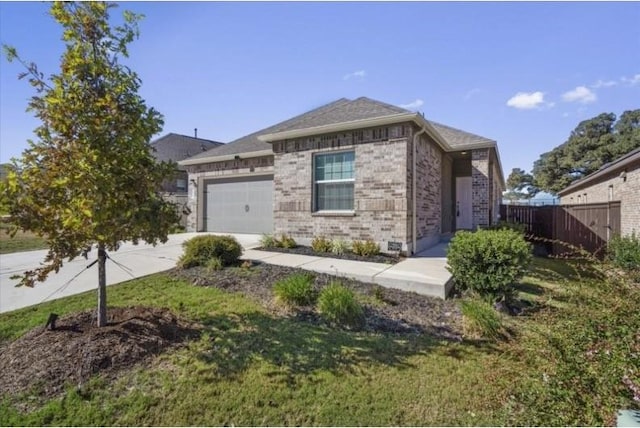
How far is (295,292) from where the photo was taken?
14.9 ft

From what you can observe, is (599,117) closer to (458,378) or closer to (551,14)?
(551,14)

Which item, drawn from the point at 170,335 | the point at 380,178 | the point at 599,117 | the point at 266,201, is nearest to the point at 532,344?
the point at 170,335

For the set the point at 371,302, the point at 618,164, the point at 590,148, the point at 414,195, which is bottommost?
the point at 371,302

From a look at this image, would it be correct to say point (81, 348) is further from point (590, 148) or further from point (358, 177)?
point (590, 148)

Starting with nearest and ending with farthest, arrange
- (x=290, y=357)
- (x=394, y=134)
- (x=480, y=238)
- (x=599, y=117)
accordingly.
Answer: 1. (x=290, y=357)
2. (x=480, y=238)
3. (x=394, y=134)
4. (x=599, y=117)

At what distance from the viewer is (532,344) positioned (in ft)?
8.65

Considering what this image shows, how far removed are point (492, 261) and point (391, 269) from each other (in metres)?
2.03

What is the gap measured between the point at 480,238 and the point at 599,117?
→ 40.4m

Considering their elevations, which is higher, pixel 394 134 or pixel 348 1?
pixel 348 1

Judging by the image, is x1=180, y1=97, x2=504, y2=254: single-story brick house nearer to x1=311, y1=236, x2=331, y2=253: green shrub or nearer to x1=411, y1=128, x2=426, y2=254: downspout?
x1=411, y1=128, x2=426, y2=254: downspout

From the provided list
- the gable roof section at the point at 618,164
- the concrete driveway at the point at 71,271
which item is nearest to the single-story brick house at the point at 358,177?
the concrete driveway at the point at 71,271

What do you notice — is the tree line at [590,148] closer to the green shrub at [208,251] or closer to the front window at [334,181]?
the front window at [334,181]

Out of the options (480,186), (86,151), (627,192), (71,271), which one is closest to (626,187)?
(627,192)

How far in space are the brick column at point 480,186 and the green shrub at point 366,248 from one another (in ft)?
20.0
